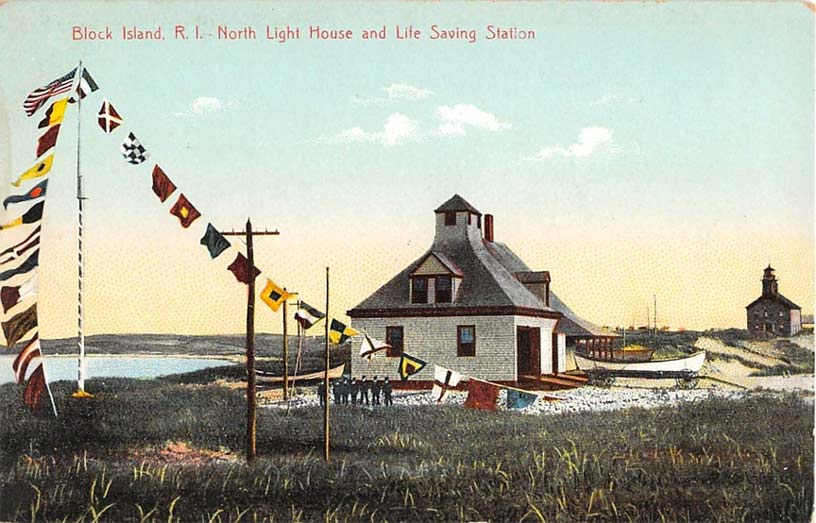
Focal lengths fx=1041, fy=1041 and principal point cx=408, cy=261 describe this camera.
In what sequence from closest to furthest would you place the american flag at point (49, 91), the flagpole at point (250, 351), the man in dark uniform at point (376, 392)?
the flagpole at point (250, 351), the american flag at point (49, 91), the man in dark uniform at point (376, 392)

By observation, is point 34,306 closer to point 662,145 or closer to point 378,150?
point 378,150

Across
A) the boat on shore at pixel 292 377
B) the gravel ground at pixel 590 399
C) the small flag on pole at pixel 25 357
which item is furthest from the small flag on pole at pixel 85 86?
the gravel ground at pixel 590 399

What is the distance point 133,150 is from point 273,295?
166 cm

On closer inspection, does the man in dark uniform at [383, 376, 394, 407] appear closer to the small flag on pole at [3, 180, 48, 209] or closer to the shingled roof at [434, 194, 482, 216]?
the shingled roof at [434, 194, 482, 216]

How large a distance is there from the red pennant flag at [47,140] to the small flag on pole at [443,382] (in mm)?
3677

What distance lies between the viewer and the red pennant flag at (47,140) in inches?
332

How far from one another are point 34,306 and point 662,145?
17.4 feet

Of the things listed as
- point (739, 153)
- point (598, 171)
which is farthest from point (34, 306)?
point (739, 153)

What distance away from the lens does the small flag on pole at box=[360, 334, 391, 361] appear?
A: 8570mm

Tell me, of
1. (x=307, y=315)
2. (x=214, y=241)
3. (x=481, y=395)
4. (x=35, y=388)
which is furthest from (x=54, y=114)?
(x=481, y=395)

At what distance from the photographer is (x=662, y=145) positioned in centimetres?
Result: 846

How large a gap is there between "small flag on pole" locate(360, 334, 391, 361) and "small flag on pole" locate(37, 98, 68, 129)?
3.07 m

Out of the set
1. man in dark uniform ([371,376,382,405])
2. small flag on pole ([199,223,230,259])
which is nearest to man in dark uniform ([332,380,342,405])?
man in dark uniform ([371,376,382,405])

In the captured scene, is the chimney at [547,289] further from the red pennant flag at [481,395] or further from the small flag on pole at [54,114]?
the small flag on pole at [54,114]
